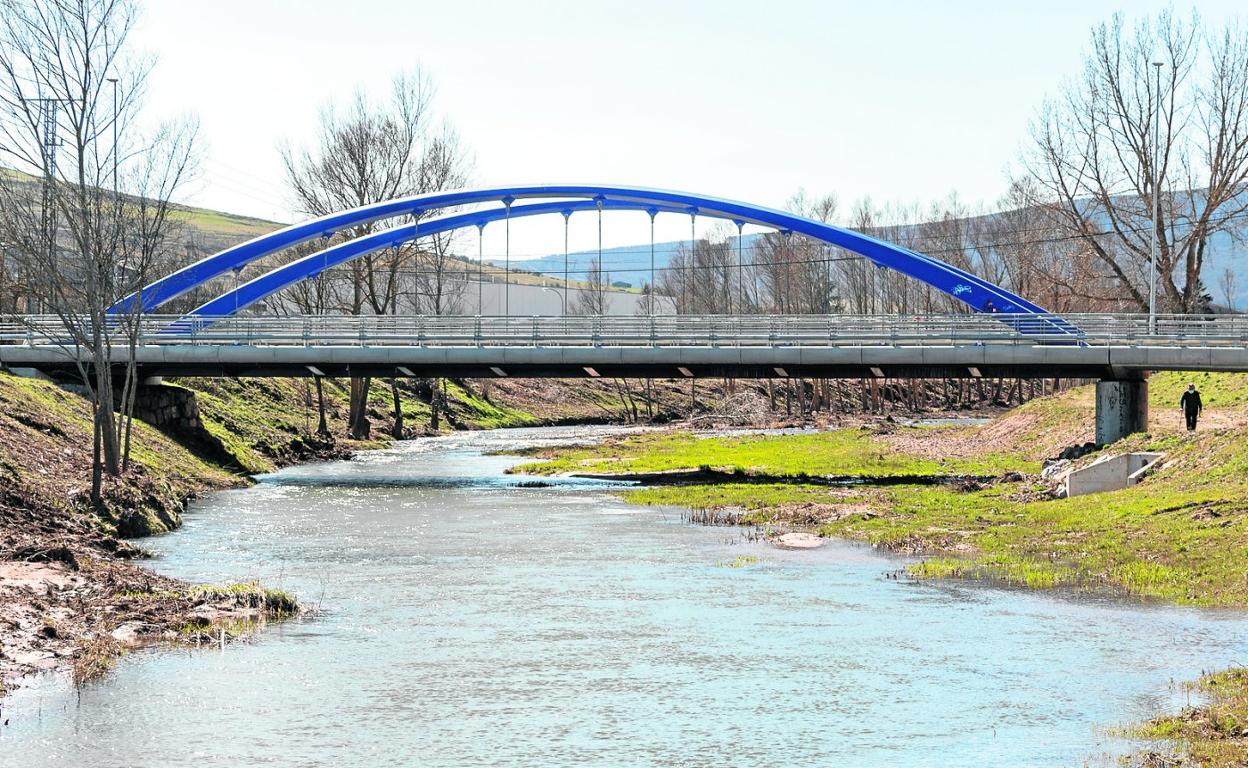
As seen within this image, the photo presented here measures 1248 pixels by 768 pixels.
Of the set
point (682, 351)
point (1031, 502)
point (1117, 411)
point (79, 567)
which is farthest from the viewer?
point (682, 351)

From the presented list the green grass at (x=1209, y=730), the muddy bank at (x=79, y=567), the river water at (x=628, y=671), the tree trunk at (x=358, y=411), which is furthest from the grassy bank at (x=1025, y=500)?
the muddy bank at (x=79, y=567)

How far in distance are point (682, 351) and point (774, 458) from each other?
6866 mm

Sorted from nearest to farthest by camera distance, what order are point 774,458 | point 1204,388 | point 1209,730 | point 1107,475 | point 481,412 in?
point 1209,730 < point 1107,475 < point 1204,388 < point 774,458 < point 481,412

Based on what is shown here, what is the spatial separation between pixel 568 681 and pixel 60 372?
34.7 meters

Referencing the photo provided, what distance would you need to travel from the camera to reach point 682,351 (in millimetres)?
43062

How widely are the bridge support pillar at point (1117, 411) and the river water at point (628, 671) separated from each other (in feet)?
59.6

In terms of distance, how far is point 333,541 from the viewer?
26.6 metres

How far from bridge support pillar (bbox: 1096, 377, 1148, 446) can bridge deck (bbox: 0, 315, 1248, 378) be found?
2.91ft

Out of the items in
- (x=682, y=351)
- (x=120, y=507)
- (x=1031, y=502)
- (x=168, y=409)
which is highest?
(x=682, y=351)

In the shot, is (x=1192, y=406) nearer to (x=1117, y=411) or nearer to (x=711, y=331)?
(x=1117, y=411)

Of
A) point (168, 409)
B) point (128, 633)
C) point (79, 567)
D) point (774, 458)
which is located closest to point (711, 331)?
point (774, 458)

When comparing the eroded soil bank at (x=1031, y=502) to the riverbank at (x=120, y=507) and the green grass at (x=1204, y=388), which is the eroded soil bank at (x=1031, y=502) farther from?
the riverbank at (x=120, y=507)

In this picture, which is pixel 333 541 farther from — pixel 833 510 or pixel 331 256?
pixel 331 256

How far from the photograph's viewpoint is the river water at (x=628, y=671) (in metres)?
12.2
